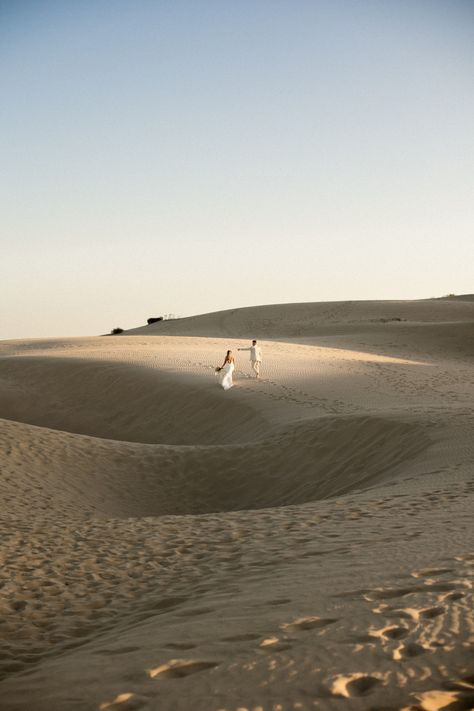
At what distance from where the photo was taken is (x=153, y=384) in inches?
958

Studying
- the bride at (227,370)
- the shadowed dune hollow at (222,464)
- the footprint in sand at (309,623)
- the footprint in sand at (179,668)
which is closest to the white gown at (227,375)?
the bride at (227,370)

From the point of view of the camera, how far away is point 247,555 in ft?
24.1

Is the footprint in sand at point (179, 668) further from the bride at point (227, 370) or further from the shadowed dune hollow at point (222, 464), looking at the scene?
the bride at point (227, 370)

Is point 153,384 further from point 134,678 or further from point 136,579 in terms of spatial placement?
point 134,678

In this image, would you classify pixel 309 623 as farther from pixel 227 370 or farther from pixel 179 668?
pixel 227 370

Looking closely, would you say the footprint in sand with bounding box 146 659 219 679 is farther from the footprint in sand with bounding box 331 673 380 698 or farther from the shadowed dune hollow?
the shadowed dune hollow

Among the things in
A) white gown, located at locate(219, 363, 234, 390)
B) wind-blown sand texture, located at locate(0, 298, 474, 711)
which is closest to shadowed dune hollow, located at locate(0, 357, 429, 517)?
wind-blown sand texture, located at locate(0, 298, 474, 711)

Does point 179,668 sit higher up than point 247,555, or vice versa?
point 179,668

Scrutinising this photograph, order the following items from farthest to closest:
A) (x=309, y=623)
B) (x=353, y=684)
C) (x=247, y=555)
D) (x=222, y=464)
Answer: (x=222, y=464) < (x=247, y=555) < (x=309, y=623) < (x=353, y=684)

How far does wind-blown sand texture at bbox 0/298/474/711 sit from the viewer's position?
159 inches

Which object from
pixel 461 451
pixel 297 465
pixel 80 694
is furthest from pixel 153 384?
pixel 80 694

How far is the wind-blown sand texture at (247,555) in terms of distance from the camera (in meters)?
4.03

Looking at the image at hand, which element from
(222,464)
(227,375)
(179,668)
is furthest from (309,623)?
(227,375)

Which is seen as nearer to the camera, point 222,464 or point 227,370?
point 222,464
